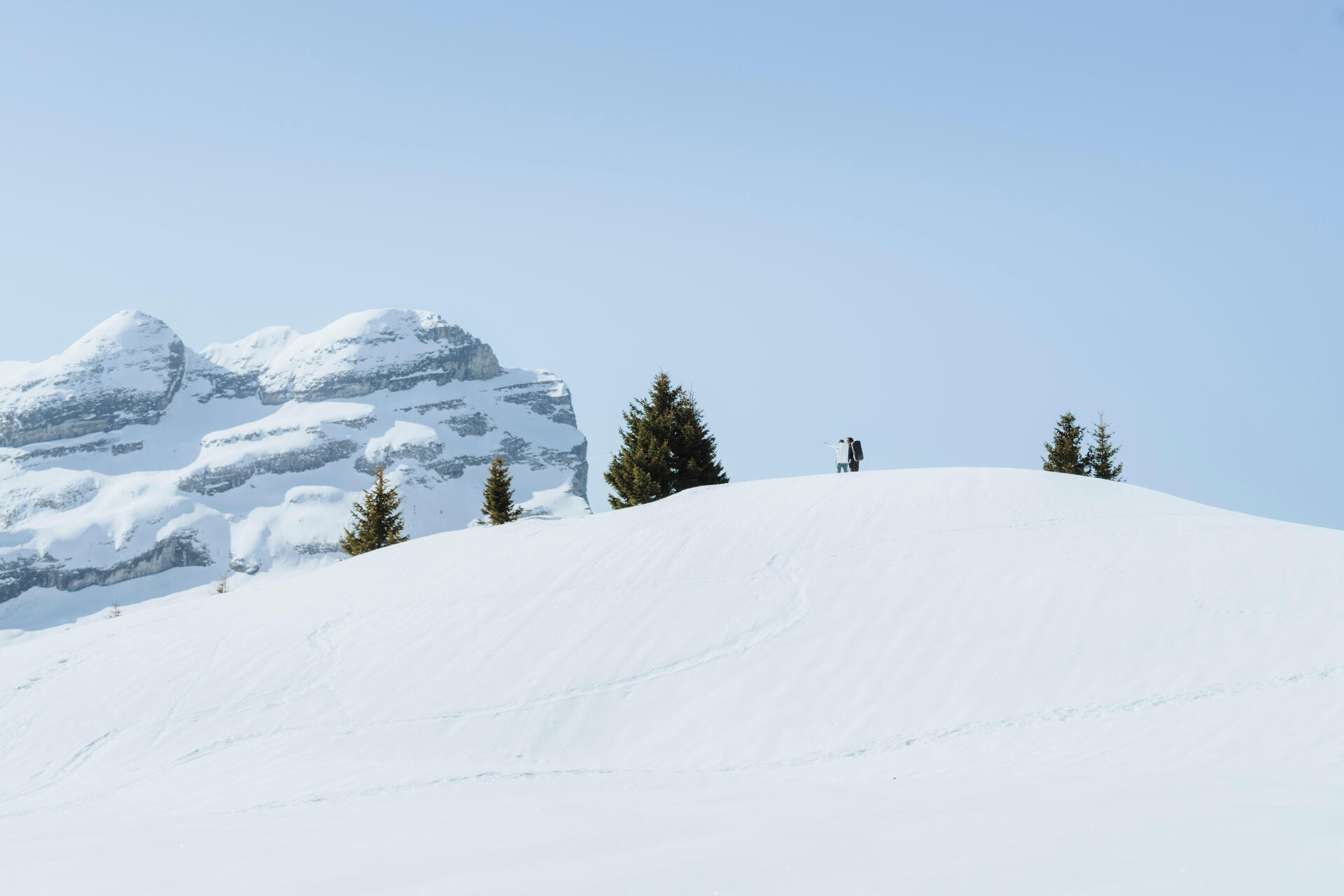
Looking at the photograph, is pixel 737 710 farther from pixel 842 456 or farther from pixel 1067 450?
pixel 1067 450

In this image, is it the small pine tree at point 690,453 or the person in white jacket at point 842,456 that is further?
the small pine tree at point 690,453

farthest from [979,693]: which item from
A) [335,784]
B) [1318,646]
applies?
[335,784]

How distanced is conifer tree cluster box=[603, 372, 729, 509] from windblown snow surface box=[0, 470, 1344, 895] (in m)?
13.0

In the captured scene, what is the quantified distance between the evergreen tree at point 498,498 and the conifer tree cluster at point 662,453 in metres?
7.15

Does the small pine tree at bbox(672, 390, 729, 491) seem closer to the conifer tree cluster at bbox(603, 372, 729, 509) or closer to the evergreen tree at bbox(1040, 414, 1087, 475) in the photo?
the conifer tree cluster at bbox(603, 372, 729, 509)

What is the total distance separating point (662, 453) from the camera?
3428 centimetres

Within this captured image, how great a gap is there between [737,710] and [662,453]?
2236 cm

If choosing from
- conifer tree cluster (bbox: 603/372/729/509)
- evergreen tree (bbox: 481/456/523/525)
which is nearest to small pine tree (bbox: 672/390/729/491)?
conifer tree cluster (bbox: 603/372/729/509)

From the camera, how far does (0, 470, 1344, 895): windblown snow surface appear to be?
5398mm

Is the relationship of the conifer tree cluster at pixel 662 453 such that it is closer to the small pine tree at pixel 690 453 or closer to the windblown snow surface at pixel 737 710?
the small pine tree at pixel 690 453

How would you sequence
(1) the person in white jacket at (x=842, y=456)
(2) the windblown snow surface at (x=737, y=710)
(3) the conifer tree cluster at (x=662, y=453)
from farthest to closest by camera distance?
(3) the conifer tree cluster at (x=662, y=453) < (1) the person in white jacket at (x=842, y=456) < (2) the windblown snow surface at (x=737, y=710)

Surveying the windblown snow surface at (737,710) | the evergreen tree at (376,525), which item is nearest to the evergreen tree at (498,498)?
the evergreen tree at (376,525)

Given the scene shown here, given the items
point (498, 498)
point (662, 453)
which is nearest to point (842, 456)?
point (662, 453)

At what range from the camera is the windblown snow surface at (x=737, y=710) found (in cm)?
540
